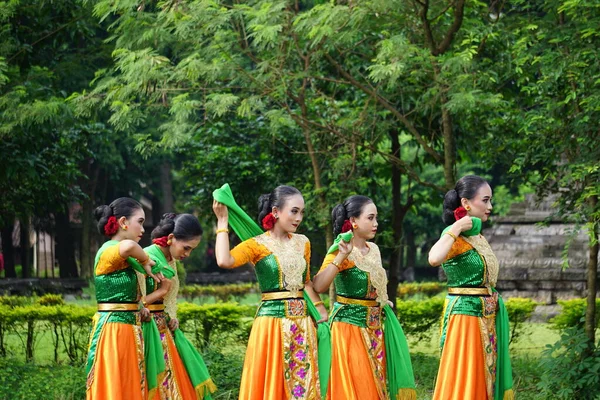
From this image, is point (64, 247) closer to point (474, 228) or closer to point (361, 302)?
point (361, 302)

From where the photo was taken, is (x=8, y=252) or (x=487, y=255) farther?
(x=8, y=252)

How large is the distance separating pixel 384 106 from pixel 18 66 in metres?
3.85

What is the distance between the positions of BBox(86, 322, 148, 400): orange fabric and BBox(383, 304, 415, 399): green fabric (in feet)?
5.63

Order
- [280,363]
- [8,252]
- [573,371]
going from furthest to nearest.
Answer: [8,252]
[573,371]
[280,363]

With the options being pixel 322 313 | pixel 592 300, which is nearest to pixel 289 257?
pixel 322 313

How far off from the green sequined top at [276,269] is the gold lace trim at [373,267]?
0.69 m

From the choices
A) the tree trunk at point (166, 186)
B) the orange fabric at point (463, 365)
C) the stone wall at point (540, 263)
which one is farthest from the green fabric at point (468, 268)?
the tree trunk at point (166, 186)

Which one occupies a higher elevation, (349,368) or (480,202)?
(480,202)

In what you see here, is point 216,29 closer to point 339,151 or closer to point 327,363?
point 339,151

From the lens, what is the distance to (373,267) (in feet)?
22.4

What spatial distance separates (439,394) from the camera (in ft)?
21.5

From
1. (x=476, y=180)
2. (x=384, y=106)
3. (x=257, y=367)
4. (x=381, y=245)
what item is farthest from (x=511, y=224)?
(x=257, y=367)

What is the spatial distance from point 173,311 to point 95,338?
0.93 metres

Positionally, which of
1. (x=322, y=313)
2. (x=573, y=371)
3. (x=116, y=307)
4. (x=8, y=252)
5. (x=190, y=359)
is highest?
(x=8, y=252)
